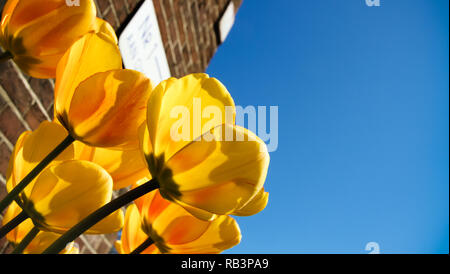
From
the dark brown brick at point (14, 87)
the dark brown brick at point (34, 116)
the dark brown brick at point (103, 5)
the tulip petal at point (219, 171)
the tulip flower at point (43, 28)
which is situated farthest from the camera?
the dark brown brick at point (103, 5)

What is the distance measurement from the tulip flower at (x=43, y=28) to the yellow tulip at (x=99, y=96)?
77 millimetres

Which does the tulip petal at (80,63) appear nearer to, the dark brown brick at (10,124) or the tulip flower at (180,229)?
the tulip flower at (180,229)

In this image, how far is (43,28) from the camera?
12.7 inches

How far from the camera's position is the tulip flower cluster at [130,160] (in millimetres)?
226

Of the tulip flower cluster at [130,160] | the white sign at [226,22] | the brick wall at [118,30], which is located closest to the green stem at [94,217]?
the tulip flower cluster at [130,160]

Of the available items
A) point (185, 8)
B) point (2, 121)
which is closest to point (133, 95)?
point (2, 121)

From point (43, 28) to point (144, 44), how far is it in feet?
3.90

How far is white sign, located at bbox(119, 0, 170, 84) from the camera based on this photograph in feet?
4.37

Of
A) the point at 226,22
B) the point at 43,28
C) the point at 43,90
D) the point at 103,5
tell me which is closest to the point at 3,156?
the point at 43,90

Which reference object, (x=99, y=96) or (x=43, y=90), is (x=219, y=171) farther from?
(x=43, y=90)

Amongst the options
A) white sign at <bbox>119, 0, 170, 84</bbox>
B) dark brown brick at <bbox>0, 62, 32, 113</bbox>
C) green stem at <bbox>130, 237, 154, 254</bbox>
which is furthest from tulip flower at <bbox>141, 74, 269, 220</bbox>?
white sign at <bbox>119, 0, 170, 84</bbox>

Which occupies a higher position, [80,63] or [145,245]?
[80,63]

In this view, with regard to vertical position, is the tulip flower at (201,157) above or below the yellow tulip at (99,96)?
below
